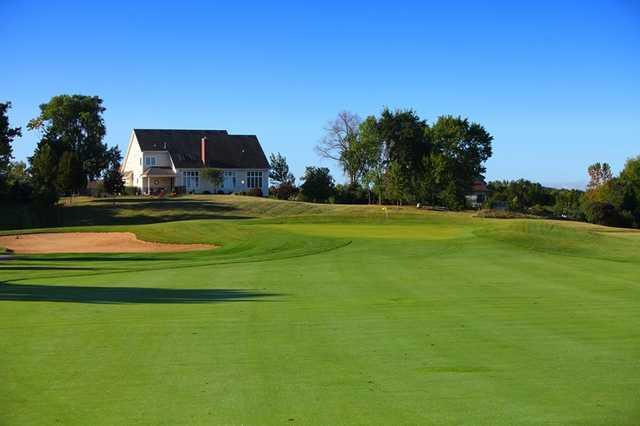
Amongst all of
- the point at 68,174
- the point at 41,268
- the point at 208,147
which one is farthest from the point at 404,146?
the point at 41,268

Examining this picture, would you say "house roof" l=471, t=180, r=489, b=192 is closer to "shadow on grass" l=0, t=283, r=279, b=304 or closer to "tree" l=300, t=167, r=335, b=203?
"tree" l=300, t=167, r=335, b=203

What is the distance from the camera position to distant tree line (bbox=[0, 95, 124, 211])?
5634 cm

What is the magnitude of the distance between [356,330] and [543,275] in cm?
840

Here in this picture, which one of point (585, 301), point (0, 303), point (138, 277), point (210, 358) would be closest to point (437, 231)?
point (138, 277)

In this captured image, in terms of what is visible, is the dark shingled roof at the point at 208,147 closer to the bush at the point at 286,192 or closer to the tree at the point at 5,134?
the bush at the point at 286,192

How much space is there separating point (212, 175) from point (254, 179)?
7645 mm

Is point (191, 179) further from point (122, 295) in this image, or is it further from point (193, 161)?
point (122, 295)

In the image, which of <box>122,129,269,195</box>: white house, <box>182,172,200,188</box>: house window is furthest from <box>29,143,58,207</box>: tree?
<box>182,172,200,188</box>: house window

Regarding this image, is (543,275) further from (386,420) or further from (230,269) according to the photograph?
(386,420)

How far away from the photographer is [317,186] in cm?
7512

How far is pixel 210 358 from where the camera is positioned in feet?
29.0

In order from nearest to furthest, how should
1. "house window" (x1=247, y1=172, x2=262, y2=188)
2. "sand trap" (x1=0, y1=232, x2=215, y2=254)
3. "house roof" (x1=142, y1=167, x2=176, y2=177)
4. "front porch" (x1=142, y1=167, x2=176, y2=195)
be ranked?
1. "sand trap" (x1=0, y1=232, x2=215, y2=254)
2. "house roof" (x1=142, y1=167, x2=176, y2=177)
3. "front porch" (x1=142, y1=167, x2=176, y2=195)
4. "house window" (x1=247, y1=172, x2=262, y2=188)

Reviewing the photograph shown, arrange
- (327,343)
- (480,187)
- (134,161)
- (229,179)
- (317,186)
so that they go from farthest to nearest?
(480,187)
(134,161)
(229,179)
(317,186)
(327,343)

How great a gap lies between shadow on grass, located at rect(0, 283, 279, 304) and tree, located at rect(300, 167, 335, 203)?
58.1m
